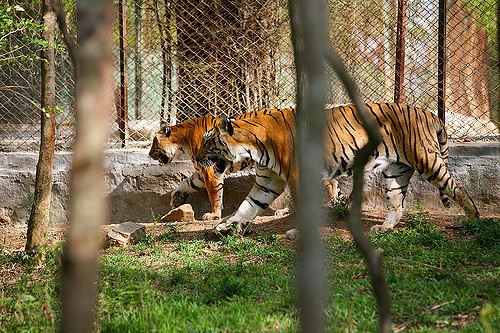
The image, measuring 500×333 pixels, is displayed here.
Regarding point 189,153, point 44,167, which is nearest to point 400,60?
point 189,153

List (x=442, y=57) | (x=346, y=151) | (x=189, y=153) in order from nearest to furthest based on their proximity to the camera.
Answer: (x=346, y=151)
(x=442, y=57)
(x=189, y=153)

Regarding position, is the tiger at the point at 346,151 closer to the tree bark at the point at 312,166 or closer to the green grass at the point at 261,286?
the green grass at the point at 261,286

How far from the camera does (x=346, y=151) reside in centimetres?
787

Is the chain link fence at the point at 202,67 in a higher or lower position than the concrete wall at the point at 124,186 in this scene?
higher

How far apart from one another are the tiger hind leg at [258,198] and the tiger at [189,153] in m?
1.03

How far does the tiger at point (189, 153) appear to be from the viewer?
9.06 meters

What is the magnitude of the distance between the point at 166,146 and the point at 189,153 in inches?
14.3

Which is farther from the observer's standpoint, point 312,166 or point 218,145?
point 218,145

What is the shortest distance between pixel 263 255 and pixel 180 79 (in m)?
3.74

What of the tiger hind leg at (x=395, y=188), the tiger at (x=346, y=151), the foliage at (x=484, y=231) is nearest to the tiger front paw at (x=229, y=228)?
the tiger at (x=346, y=151)

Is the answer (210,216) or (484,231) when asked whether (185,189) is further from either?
(484,231)

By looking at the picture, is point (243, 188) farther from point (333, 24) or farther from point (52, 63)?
point (52, 63)

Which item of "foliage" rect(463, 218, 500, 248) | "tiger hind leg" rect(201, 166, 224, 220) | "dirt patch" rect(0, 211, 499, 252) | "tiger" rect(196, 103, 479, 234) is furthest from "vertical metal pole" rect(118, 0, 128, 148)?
"foliage" rect(463, 218, 500, 248)

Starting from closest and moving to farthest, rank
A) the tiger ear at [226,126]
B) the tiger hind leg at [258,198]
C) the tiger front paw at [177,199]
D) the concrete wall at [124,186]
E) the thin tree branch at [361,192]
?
1. the thin tree branch at [361,192]
2. the tiger hind leg at [258,198]
3. the tiger ear at [226,126]
4. the tiger front paw at [177,199]
5. the concrete wall at [124,186]
